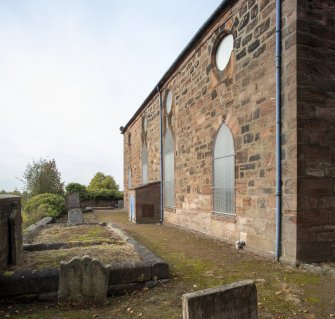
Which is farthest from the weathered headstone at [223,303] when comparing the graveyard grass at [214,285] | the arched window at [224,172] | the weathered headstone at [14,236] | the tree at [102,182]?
the tree at [102,182]

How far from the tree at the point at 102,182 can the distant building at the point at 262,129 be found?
27614mm

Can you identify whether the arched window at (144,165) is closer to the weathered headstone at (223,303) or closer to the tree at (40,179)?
the tree at (40,179)

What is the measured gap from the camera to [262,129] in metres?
6.66

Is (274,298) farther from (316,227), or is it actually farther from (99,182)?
Result: (99,182)

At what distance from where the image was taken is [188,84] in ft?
35.9

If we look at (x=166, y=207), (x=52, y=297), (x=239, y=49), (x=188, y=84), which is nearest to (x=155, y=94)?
(x=188, y=84)

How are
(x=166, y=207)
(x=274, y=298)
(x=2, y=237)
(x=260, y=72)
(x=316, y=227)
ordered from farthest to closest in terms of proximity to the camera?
(x=166, y=207) → (x=260, y=72) → (x=316, y=227) → (x=2, y=237) → (x=274, y=298)

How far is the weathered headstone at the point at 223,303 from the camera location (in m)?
2.64

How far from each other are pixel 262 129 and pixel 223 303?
15.3 ft

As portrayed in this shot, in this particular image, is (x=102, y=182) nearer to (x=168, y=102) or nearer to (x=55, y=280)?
(x=168, y=102)

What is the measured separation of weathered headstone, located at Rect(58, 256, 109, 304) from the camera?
4156mm

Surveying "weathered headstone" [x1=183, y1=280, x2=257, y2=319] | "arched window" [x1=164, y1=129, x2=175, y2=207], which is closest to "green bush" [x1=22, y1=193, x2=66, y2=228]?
"arched window" [x1=164, y1=129, x2=175, y2=207]

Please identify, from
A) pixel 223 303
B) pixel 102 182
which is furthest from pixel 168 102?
pixel 102 182

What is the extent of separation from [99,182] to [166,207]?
1099 inches
